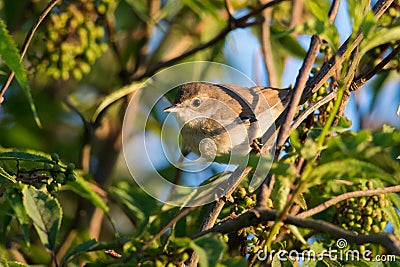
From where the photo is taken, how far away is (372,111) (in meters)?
4.21

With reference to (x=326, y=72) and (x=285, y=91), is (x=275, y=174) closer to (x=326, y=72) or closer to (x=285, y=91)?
(x=326, y=72)

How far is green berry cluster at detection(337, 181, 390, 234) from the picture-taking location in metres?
2.60

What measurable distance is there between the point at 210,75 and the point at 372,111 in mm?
1063

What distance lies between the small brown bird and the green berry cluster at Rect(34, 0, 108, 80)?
548mm

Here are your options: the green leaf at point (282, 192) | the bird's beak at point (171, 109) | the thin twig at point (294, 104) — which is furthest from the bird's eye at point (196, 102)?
the green leaf at point (282, 192)

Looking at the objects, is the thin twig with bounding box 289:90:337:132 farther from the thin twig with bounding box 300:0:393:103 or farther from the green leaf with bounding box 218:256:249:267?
the green leaf with bounding box 218:256:249:267

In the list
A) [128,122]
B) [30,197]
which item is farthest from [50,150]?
[30,197]

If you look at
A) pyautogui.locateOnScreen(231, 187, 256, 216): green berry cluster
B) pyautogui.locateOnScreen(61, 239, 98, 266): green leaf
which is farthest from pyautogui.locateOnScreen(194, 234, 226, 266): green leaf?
pyautogui.locateOnScreen(231, 187, 256, 216): green berry cluster

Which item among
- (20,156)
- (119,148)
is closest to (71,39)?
(119,148)

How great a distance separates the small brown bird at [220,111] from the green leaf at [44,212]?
1.35 metres

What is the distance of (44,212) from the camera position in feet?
6.38

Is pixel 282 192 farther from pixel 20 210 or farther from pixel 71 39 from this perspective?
pixel 71 39

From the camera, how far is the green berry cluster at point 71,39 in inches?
134

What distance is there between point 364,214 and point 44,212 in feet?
4.26
